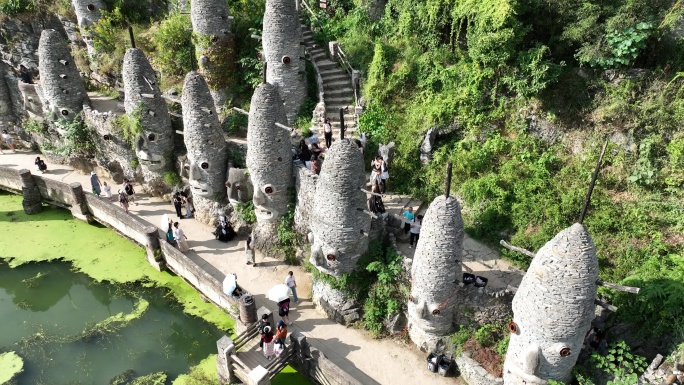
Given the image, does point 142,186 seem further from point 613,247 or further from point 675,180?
point 675,180

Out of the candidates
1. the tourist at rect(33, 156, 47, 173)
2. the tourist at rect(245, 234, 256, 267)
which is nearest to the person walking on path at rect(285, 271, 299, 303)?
the tourist at rect(245, 234, 256, 267)

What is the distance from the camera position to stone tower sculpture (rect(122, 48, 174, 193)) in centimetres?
1767

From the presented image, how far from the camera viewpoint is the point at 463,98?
1702 cm

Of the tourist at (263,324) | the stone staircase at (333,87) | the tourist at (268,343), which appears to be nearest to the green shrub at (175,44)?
the stone staircase at (333,87)

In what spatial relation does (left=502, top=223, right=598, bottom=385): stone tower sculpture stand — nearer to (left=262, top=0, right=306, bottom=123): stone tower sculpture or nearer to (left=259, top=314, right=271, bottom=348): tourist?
(left=259, top=314, right=271, bottom=348): tourist

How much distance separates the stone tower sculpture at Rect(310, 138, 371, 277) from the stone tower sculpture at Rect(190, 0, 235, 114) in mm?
8965

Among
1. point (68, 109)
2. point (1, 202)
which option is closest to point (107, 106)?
point (68, 109)

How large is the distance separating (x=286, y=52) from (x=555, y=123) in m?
9.67

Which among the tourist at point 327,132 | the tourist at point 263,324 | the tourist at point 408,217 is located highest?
the tourist at point 327,132

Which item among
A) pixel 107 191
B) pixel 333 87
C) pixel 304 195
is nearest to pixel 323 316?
pixel 304 195

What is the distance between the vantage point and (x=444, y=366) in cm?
1305

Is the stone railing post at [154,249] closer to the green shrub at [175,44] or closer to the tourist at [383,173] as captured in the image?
the green shrub at [175,44]

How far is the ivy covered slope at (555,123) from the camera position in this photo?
13.5 metres

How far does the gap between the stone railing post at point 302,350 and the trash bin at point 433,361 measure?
3.25 metres
